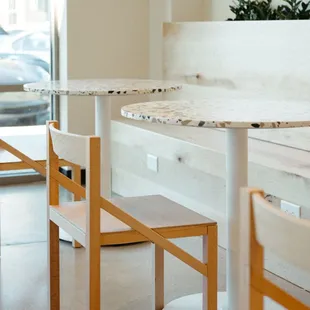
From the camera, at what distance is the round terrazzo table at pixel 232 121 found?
6.35ft

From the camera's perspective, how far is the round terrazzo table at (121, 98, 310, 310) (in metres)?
1.94

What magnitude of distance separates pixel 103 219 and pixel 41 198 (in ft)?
7.61

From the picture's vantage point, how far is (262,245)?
3.73ft

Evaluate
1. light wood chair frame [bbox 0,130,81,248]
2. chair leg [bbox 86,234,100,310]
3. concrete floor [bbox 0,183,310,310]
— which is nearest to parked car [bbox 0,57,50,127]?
concrete floor [bbox 0,183,310,310]

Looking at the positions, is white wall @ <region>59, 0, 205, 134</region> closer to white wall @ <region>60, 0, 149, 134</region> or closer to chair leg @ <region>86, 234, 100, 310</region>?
white wall @ <region>60, 0, 149, 134</region>

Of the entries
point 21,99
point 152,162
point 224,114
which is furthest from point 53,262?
point 21,99

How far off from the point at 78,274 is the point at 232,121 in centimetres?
136

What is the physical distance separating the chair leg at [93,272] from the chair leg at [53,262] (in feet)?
1.14

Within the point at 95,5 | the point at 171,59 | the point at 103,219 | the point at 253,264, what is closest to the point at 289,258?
the point at 253,264

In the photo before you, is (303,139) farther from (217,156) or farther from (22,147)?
(22,147)

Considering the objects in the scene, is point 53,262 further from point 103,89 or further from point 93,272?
point 103,89

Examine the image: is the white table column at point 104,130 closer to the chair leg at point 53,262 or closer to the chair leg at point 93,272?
the chair leg at point 53,262

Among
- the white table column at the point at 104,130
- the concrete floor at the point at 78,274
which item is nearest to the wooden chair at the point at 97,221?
the concrete floor at the point at 78,274

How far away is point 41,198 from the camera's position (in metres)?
4.45
